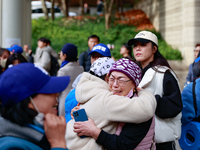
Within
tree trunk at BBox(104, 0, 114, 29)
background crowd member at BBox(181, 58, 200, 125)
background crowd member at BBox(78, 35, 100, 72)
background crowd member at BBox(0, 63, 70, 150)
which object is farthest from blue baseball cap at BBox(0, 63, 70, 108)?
tree trunk at BBox(104, 0, 114, 29)

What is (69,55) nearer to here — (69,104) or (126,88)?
(69,104)

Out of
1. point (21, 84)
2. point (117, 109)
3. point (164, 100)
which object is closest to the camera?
point (21, 84)

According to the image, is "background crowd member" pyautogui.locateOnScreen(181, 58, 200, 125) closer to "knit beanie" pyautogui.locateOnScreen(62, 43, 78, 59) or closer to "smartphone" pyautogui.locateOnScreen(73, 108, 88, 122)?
"smartphone" pyautogui.locateOnScreen(73, 108, 88, 122)

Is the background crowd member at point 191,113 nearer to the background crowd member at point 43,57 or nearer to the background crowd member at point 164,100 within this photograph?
the background crowd member at point 164,100

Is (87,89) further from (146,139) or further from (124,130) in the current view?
(146,139)

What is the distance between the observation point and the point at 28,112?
170 cm

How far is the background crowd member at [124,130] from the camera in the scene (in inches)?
89.0

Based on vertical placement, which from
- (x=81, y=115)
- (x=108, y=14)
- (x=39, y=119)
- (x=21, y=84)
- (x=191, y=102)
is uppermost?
(x=108, y=14)

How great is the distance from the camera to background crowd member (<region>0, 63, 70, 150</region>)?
5.42ft

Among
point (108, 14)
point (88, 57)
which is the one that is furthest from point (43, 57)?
point (108, 14)

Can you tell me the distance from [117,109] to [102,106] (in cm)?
14

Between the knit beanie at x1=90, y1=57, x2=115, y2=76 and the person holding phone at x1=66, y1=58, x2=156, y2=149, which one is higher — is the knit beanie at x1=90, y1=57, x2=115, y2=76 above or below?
above

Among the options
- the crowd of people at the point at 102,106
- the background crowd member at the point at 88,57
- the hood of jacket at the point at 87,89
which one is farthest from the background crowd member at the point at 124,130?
the background crowd member at the point at 88,57

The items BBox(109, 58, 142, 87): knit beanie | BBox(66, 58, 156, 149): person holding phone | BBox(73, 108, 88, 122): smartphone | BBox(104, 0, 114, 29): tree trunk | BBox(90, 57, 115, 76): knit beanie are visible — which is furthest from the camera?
BBox(104, 0, 114, 29): tree trunk
